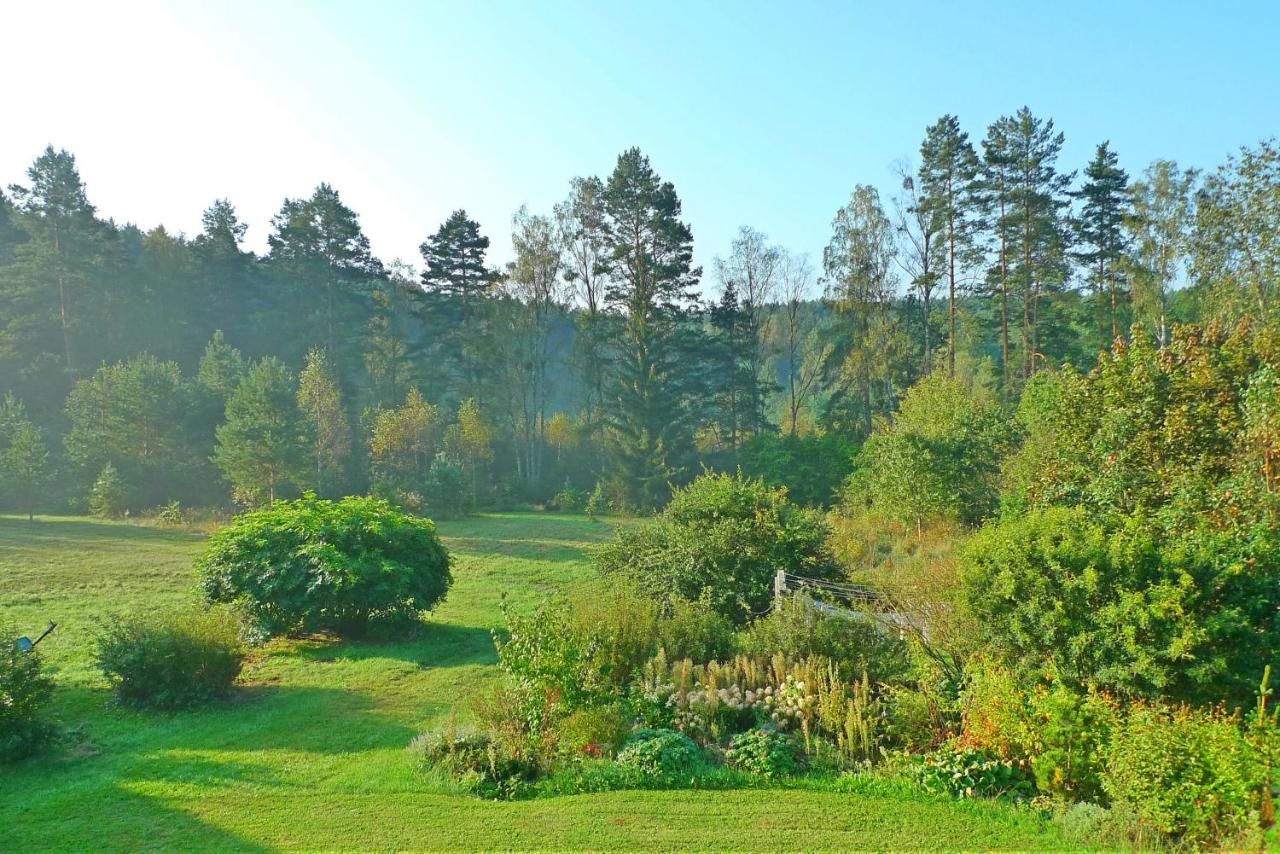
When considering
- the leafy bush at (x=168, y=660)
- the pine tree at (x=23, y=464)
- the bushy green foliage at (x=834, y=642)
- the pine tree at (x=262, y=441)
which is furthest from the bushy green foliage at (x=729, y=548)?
the pine tree at (x=23, y=464)

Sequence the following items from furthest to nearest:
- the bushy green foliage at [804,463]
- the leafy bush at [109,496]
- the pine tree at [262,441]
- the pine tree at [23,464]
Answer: the bushy green foliage at [804,463]
the leafy bush at [109,496]
the pine tree at [23,464]
the pine tree at [262,441]

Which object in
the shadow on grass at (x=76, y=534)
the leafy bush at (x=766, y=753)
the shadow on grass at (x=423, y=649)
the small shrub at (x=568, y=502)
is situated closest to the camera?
the leafy bush at (x=766, y=753)

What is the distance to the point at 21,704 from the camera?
756 cm

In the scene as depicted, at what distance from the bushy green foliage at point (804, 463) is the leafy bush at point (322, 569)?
2449cm

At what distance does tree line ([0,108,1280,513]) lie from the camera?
112ft

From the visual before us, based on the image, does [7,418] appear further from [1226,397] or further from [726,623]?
[1226,397]

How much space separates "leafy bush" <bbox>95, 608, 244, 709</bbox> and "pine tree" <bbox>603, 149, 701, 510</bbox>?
2921cm

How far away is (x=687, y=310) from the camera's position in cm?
4241

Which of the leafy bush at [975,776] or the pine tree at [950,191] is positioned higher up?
the pine tree at [950,191]

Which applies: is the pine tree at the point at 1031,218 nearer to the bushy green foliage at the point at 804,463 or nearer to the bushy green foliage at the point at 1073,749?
the bushy green foliage at the point at 804,463

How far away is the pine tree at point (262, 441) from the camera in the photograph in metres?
29.3

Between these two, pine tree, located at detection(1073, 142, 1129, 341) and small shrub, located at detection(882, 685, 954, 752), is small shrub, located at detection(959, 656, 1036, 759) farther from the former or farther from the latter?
pine tree, located at detection(1073, 142, 1129, 341)

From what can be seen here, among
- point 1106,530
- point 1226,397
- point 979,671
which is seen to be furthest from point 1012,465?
point 979,671

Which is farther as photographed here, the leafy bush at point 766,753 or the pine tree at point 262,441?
the pine tree at point 262,441
